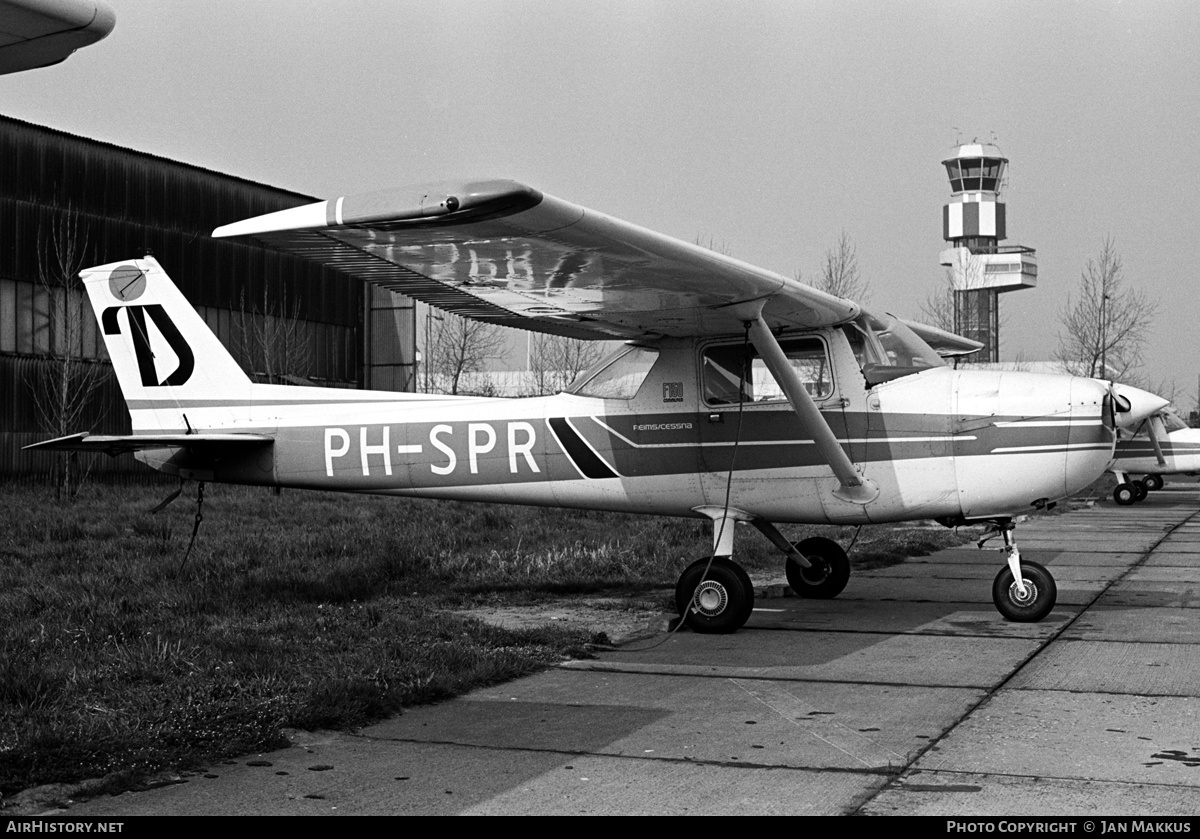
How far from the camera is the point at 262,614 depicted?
9.23m

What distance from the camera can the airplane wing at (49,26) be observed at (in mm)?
3445

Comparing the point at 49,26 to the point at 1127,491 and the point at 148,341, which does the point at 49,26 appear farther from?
the point at 1127,491

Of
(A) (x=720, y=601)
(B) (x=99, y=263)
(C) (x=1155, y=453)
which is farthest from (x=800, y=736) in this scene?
(B) (x=99, y=263)

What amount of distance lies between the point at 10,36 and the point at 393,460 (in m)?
6.73

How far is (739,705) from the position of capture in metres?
6.46

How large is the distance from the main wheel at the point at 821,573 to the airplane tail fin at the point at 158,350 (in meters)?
4.92

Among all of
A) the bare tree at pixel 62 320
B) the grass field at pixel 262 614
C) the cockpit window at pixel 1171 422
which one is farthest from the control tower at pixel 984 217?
the grass field at pixel 262 614

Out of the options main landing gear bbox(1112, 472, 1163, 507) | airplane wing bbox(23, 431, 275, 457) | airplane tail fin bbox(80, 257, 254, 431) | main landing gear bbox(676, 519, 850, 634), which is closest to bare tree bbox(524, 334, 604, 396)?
main landing gear bbox(1112, 472, 1163, 507)

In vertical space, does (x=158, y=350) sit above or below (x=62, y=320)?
below

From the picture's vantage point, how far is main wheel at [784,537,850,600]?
10953 mm

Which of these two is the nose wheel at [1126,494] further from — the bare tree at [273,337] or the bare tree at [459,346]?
the bare tree at [273,337]

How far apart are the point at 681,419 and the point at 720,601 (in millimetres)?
1509

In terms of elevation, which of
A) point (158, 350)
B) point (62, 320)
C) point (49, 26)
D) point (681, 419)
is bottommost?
point (681, 419)

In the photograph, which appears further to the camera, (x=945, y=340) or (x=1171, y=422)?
(x=1171, y=422)
